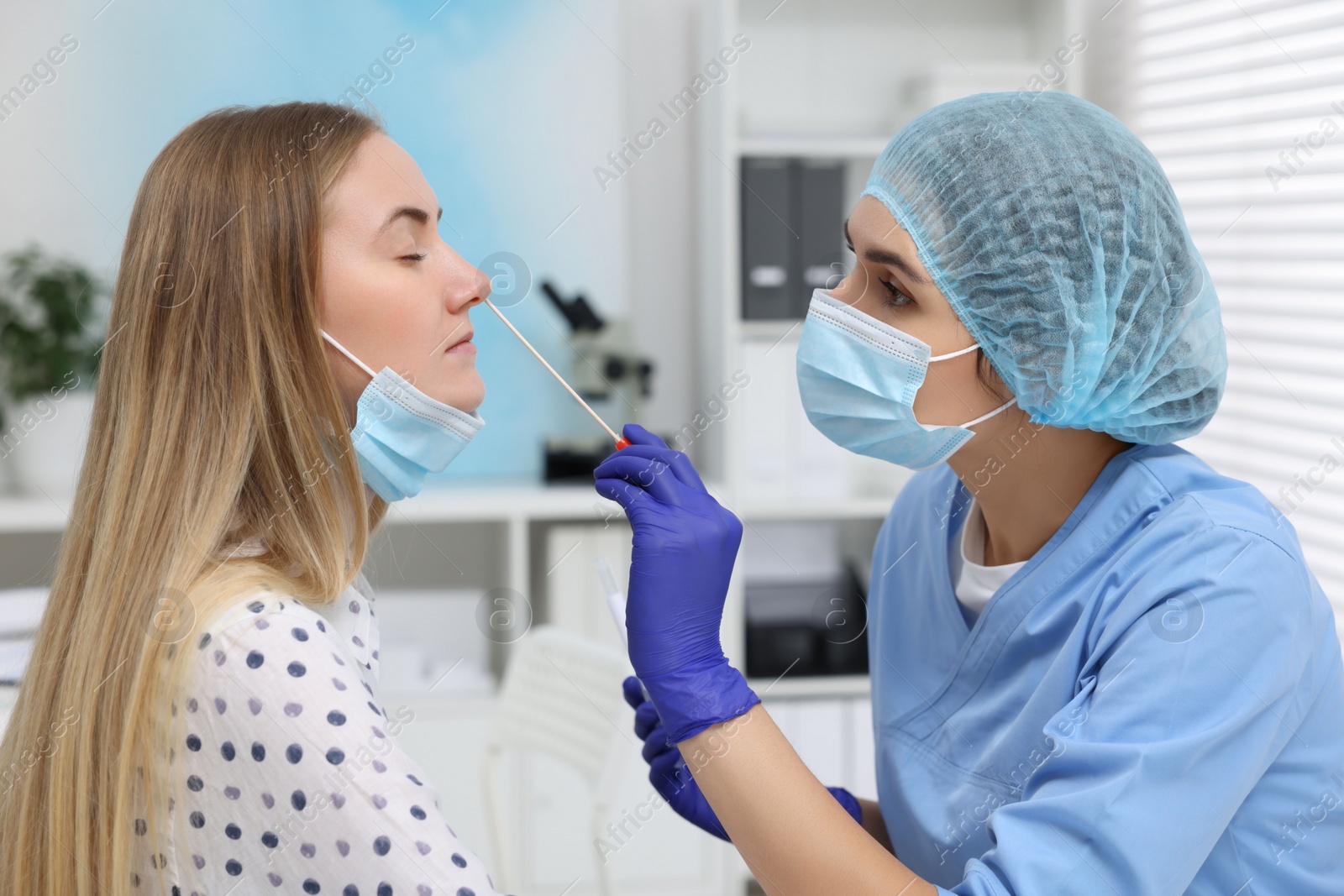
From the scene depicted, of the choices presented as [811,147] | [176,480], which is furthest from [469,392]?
[811,147]

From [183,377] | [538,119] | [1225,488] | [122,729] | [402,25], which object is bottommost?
[122,729]

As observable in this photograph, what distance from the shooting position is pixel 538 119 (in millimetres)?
2500

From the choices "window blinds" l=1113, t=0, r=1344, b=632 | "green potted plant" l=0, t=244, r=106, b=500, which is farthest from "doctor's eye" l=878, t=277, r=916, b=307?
"green potted plant" l=0, t=244, r=106, b=500

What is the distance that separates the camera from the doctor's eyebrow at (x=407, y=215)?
3.35 feet

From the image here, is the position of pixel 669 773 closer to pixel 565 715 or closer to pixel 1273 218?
pixel 565 715

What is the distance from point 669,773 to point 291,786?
1.84ft

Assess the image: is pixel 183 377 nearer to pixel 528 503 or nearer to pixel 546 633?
pixel 546 633

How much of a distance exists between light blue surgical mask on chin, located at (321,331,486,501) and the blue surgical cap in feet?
1.63

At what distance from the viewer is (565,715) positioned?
179 centimetres

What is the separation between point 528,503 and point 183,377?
134 centimetres

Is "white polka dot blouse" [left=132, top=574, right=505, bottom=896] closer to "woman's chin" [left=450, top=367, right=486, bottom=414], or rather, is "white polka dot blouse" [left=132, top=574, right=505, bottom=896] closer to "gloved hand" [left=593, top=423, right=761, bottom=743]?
"gloved hand" [left=593, top=423, right=761, bottom=743]

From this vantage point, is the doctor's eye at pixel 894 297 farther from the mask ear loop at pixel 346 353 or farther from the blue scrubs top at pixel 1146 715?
the mask ear loop at pixel 346 353

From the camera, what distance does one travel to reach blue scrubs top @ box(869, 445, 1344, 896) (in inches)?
33.1

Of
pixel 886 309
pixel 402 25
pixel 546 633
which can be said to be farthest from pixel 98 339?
pixel 886 309
